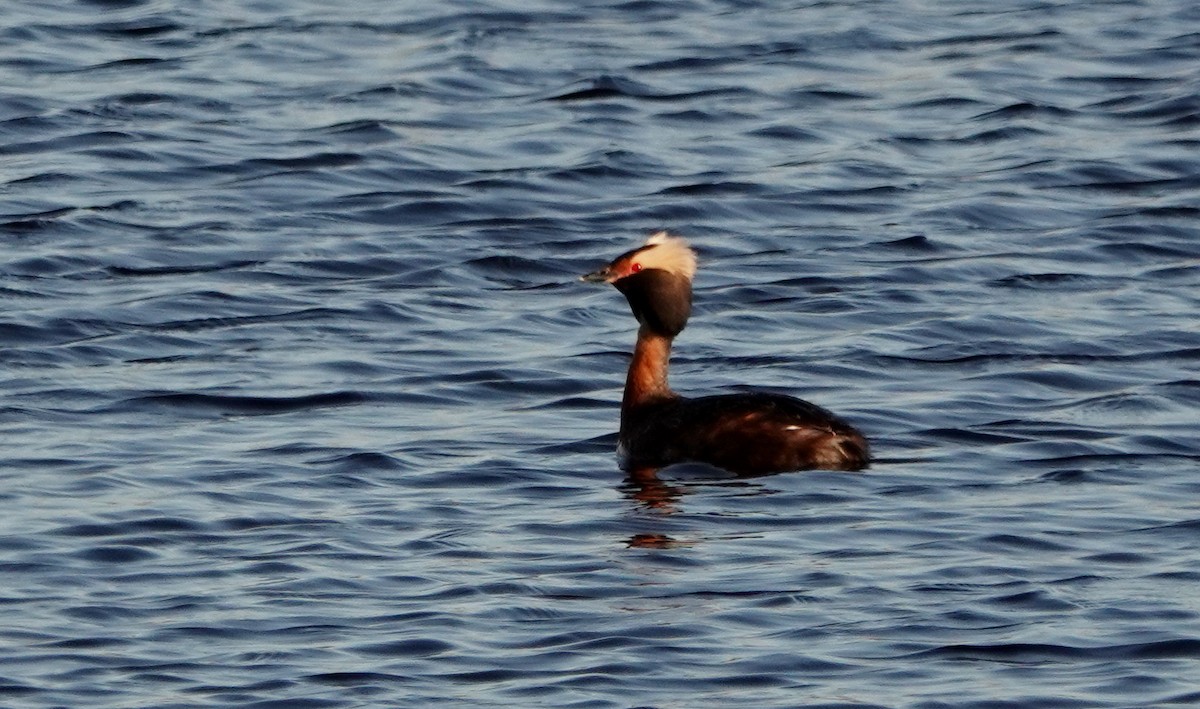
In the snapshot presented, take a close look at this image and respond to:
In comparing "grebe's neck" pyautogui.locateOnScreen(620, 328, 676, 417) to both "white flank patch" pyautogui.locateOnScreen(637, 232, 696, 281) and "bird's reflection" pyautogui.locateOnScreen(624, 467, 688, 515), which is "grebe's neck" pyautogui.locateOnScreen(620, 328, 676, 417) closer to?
"white flank patch" pyautogui.locateOnScreen(637, 232, 696, 281)

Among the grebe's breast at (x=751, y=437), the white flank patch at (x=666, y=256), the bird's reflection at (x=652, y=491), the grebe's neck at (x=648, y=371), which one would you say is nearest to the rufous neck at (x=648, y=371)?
the grebe's neck at (x=648, y=371)

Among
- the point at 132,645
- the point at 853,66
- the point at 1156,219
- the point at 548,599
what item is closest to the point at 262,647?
the point at 132,645

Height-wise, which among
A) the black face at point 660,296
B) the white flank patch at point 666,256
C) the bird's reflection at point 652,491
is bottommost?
the bird's reflection at point 652,491

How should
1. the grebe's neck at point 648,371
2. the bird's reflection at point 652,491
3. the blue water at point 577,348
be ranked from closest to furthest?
the blue water at point 577,348, the bird's reflection at point 652,491, the grebe's neck at point 648,371

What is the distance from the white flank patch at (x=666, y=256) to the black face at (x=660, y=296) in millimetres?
50

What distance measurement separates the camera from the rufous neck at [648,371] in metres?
13.2

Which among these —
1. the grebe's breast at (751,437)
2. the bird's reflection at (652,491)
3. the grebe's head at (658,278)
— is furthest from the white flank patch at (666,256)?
the bird's reflection at (652,491)

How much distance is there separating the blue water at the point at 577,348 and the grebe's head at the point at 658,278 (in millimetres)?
756

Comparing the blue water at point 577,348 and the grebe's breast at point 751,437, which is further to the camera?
the grebe's breast at point 751,437

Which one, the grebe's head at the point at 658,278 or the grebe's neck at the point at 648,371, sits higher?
the grebe's head at the point at 658,278

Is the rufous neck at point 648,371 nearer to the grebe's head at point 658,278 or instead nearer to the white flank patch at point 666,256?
the grebe's head at point 658,278

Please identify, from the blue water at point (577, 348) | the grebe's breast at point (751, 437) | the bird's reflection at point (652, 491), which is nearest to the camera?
the blue water at point (577, 348)

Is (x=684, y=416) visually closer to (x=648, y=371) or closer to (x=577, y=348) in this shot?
(x=648, y=371)

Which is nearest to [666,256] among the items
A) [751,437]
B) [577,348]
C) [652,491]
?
[751,437]
